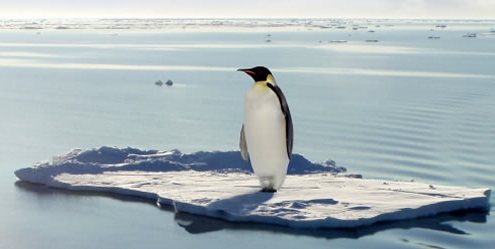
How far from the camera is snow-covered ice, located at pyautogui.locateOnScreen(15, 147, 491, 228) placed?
5.95 metres

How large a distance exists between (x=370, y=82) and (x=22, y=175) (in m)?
12.6

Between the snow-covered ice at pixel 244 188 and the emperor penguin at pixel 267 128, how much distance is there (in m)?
0.18

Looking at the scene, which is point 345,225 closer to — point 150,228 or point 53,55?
point 150,228

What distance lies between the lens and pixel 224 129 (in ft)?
35.8

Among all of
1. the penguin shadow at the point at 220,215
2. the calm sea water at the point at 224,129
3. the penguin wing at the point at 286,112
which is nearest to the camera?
the calm sea water at the point at 224,129

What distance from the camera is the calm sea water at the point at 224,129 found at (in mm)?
5730

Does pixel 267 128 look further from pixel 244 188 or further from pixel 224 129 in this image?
pixel 224 129

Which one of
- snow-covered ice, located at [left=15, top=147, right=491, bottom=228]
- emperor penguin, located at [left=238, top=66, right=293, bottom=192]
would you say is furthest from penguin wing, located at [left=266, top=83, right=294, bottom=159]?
snow-covered ice, located at [left=15, top=147, right=491, bottom=228]

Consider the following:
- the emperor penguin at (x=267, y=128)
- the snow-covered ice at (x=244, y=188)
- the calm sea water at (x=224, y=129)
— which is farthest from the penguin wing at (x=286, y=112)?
the calm sea water at (x=224, y=129)

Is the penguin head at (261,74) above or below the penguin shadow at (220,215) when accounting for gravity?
above

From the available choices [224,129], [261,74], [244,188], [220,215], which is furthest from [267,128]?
[224,129]

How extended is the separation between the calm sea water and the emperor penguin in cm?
67

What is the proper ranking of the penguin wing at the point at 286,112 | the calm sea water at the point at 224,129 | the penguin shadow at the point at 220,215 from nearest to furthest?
the calm sea water at the point at 224,129 → the penguin shadow at the point at 220,215 → the penguin wing at the point at 286,112

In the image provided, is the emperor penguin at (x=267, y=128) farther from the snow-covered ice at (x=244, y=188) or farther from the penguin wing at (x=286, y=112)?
the snow-covered ice at (x=244, y=188)
